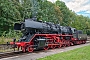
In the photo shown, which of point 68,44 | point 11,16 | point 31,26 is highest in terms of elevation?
point 11,16

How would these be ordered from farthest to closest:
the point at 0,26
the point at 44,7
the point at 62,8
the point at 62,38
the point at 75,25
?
the point at 75,25, the point at 62,8, the point at 44,7, the point at 0,26, the point at 62,38

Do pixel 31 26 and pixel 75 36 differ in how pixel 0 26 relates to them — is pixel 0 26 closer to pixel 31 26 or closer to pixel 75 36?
pixel 75 36

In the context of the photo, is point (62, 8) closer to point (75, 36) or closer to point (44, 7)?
point (44, 7)

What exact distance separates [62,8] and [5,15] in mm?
48162

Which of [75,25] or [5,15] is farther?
[75,25]

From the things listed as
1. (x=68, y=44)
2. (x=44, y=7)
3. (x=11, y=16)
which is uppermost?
(x=44, y=7)

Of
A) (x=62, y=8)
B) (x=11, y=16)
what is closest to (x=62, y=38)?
(x=11, y=16)

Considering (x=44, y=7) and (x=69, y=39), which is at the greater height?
(x=44, y=7)

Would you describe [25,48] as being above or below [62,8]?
below

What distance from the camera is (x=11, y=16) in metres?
42.3

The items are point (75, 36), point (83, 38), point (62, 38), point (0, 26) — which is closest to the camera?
point (62, 38)

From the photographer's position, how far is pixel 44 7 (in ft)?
221

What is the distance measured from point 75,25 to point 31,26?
74.9m

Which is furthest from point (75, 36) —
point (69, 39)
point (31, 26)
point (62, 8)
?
point (62, 8)
